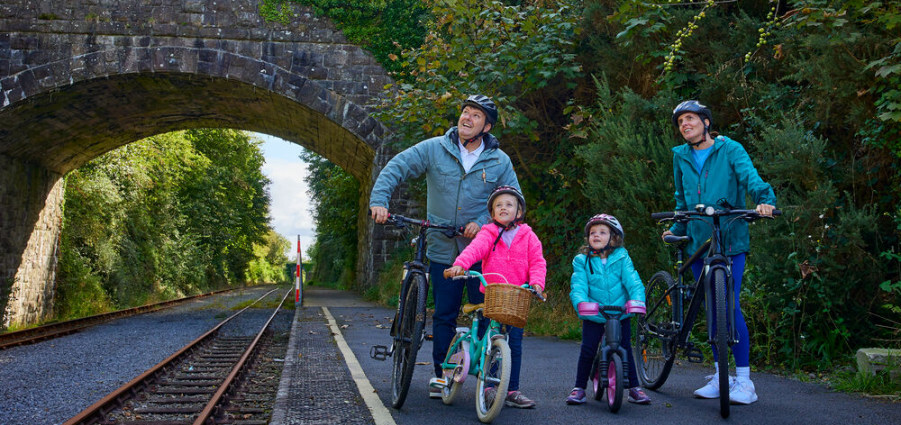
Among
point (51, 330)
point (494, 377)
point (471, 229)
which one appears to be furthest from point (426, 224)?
point (51, 330)

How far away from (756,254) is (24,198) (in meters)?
15.1

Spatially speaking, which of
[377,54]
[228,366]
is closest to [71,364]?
[228,366]

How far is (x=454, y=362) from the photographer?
160 inches

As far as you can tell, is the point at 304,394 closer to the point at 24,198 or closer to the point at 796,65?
the point at 796,65

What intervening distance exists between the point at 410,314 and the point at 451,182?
2.85ft

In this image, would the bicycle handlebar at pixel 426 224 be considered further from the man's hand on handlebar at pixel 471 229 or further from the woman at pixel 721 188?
the woman at pixel 721 188

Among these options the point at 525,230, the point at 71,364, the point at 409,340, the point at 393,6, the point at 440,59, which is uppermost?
the point at 393,6

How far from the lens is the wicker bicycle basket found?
3.52 m

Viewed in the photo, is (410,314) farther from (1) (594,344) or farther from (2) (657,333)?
(2) (657,333)

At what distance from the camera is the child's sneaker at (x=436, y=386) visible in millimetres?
4199

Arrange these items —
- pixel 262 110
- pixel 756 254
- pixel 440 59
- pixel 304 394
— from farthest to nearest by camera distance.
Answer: pixel 262 110 < pixel 440 59 < pixel 756 254 < pixel 304 394

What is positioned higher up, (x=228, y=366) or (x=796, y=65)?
(x=796, y=65)

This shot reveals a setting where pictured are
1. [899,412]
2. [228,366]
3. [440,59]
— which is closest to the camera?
[899,412]

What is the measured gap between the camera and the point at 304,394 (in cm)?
474
